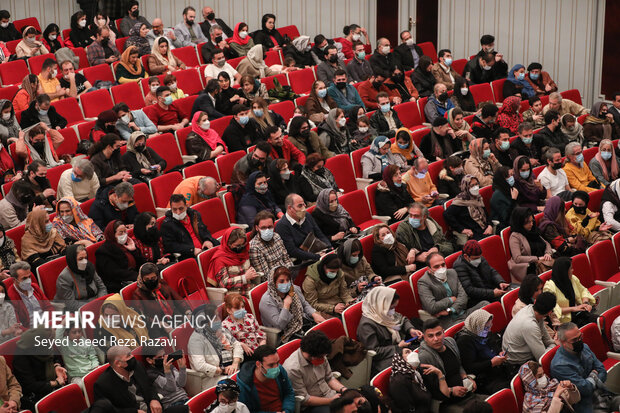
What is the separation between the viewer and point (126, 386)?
4.75 metres

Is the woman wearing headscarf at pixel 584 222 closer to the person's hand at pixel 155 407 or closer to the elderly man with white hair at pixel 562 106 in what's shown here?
the elderly man with white hair at pixel 562 106

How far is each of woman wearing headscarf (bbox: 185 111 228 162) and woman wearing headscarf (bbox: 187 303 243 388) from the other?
2819 millimetres

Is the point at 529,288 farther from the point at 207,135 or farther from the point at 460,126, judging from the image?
the point at 207,135

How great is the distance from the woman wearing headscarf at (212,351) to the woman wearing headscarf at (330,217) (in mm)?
1650

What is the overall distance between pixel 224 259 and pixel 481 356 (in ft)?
5.92

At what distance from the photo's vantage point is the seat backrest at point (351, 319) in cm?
550

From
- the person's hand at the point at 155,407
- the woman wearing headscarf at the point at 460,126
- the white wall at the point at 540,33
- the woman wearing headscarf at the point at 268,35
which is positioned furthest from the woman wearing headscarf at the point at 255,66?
the person's hand at the point at 155,407

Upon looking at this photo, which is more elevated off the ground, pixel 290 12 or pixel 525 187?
pixel 290 12

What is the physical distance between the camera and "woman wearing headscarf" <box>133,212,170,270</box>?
6.19m

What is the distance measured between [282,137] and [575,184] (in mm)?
2706

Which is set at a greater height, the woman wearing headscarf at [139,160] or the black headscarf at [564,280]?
the woman wearing headscarf at [139,160]

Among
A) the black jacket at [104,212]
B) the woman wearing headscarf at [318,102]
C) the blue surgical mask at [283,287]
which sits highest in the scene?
the woman wearing headscarf at [318,102]

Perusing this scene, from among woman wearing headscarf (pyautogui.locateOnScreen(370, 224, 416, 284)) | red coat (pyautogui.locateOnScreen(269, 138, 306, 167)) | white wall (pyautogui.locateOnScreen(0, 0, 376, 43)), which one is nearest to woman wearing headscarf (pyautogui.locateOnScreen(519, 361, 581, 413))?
woman wearing headscarf (pyautogui.locateOnScreen(370, 224, 416, 284))

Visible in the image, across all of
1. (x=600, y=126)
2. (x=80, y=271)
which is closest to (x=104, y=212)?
(x=80, y=271)
